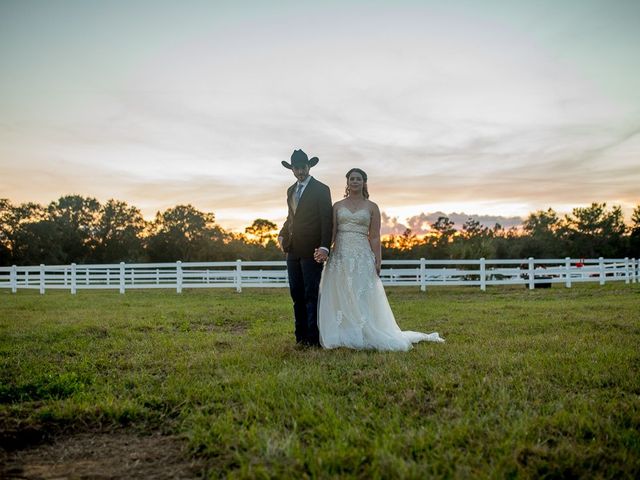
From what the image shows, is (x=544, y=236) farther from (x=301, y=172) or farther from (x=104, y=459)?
(x=104, y=459)

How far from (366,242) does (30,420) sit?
161 inches

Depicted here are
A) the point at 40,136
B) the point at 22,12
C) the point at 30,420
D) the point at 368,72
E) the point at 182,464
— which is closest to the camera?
the point at 182,464

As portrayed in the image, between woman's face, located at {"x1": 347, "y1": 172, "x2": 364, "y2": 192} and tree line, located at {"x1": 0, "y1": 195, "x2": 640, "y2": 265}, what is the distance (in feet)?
125

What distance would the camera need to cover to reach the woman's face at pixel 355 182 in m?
5.99

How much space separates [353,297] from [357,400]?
2452 millimetres

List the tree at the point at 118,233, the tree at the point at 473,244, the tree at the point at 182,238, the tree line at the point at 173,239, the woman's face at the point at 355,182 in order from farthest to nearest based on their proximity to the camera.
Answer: the tree at the point at 118,233
the tree at the point at 182,238
the tree line at the point at 173,239
the tree at the point at 473,244
the woman's face at the point at 355,182

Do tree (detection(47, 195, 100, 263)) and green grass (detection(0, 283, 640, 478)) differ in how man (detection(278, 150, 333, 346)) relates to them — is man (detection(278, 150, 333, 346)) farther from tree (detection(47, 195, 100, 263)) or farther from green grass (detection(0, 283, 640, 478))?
tree (detection(47, 195, 100, 263))

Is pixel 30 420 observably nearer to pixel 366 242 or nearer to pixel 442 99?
pixel 366 242

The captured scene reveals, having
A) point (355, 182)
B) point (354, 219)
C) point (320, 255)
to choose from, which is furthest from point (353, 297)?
point (355, 182)

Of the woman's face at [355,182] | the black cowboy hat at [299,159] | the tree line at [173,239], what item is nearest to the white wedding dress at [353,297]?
the woman's face at [355,182]

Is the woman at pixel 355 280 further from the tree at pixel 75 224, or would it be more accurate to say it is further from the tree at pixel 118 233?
the tree at pixel 75 224

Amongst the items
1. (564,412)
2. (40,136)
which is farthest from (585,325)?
(40,136)

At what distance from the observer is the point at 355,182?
5.99m

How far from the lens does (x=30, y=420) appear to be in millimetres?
3277
